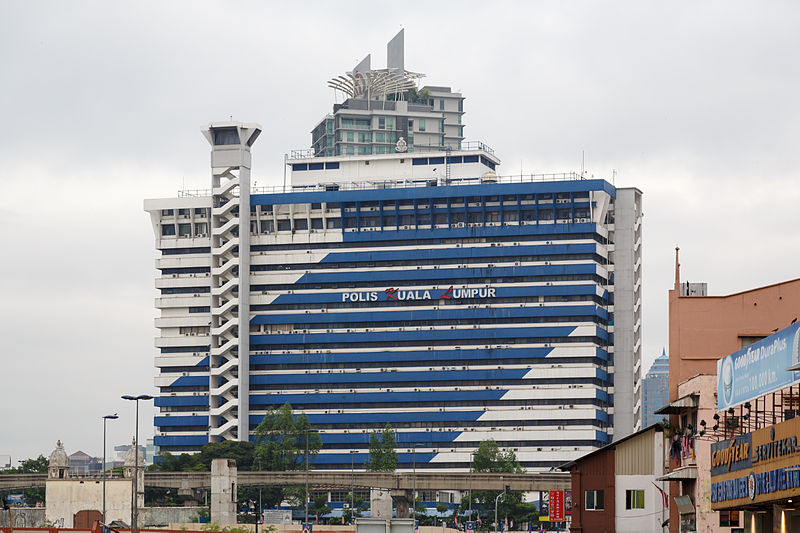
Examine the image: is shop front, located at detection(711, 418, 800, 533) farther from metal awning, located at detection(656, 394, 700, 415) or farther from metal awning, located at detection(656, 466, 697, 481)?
metal awning, located at detection(656, 466, 697, 481)

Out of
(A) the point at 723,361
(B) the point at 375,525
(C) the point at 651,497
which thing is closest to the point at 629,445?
(C) the point at 651,497

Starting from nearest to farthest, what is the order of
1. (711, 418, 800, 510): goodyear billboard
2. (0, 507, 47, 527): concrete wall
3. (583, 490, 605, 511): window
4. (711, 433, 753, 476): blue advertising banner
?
(711, 418, 800, 510): goodyear billboard → (711, 433, 753, 476): blue advertising banner → (583, 490, 605, 511): window → (0, 507, 47, 527): concrete wall

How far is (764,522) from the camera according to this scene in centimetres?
6200

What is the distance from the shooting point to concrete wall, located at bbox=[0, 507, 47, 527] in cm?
16002

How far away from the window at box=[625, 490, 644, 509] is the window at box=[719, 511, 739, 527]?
87.5 ft

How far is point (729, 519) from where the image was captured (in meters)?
70.9

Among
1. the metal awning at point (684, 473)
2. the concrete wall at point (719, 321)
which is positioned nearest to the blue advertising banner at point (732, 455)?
the metal awning at point (684, 473)

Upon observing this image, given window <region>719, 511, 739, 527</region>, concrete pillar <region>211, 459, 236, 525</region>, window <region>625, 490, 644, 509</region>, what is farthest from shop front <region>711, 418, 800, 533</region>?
concrete pillar <region>211, 459, 236, 525</region>

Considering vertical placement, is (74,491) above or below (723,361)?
below

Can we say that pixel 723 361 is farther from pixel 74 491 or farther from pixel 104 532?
pixel 74 491

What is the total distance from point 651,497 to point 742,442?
1506 inches

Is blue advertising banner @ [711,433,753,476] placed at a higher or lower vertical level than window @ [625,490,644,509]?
higher

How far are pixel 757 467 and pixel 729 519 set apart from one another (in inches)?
578

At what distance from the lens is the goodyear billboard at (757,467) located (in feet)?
172
